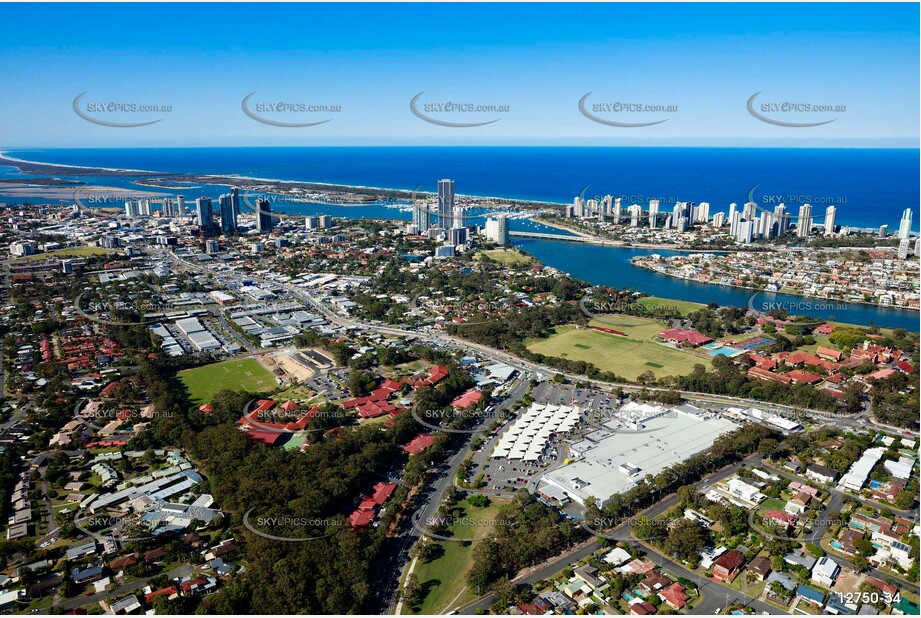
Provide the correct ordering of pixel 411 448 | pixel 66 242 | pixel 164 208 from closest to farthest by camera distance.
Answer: pixel 411 448 < pixel 66 242 < pixel 164 208

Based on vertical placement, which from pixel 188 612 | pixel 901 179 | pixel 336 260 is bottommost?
pixel 188 612

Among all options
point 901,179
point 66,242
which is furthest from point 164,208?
point 901,179

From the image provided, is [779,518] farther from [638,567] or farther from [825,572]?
[638,567]

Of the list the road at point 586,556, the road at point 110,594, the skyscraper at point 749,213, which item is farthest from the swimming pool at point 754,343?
the skyscraper at point 749,213

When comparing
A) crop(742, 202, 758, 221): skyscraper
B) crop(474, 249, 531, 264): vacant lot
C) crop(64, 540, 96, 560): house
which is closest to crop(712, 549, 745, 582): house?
crop(64, 540, 96, 560): house

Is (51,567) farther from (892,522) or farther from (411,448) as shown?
(892,522)

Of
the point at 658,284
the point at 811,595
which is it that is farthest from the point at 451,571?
the point at 658,284
